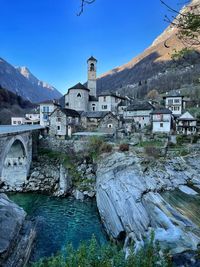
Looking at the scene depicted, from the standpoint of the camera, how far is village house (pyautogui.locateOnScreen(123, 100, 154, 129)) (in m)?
44.7

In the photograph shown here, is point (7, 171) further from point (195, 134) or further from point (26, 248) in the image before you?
point (195, 134)

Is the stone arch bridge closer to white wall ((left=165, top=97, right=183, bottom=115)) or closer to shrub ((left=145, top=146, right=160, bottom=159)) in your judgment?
shrub ((left=145, top=146, right=160, bottom=159))

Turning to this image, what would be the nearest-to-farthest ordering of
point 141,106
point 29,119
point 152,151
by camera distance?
1. point 152,151
2. point 141,106
3. point 29,119

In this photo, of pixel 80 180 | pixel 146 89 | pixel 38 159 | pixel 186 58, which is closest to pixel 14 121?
pixel 38 159

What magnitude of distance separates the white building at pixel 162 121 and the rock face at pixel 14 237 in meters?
27.7

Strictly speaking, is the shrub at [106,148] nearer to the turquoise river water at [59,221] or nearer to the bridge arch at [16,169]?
the turquoise river water at [59,221]

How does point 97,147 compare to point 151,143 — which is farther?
point 97,147

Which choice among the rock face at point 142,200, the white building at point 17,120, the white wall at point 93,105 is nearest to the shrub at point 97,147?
the rock face at point 142,200

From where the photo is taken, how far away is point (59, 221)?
21719 millimetres

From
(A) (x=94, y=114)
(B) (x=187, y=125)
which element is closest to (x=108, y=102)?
(A) (x=94, y=114)

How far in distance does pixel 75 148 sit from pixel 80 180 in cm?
696

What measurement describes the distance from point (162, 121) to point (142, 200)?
2424 centimetres

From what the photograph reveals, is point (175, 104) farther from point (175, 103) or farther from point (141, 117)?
point (141, 117)

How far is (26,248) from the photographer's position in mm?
15227
